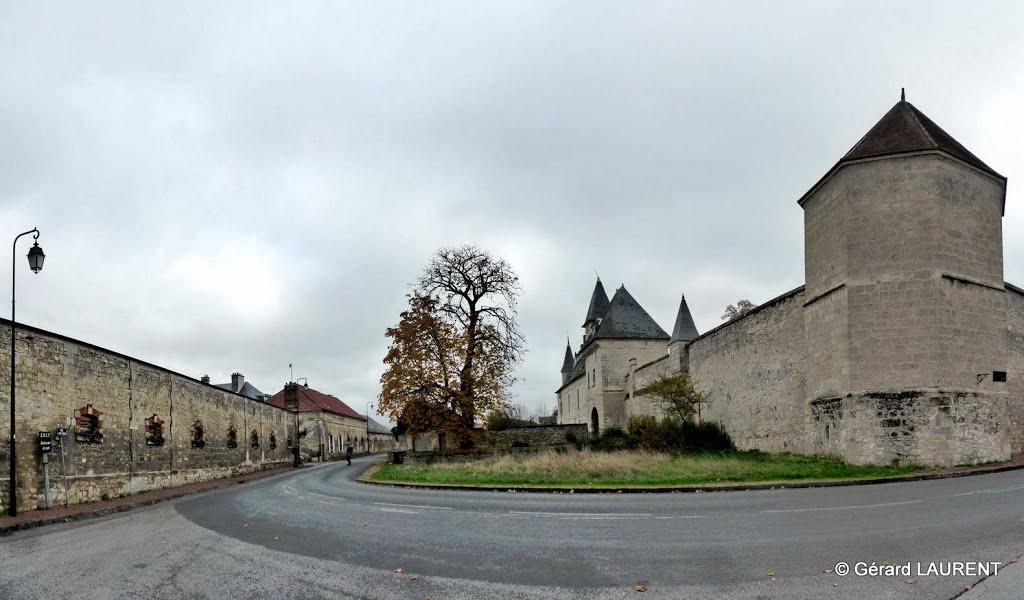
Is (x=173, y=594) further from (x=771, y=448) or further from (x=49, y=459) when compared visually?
(x=771, y=448)

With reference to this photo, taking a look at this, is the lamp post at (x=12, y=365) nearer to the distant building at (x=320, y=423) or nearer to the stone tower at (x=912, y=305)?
the stone tower at (x=912, y=305)

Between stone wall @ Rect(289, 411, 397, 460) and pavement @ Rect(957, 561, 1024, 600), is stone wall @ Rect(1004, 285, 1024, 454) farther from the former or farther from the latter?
stone wall @ Rect(289, 411, 397, 460)

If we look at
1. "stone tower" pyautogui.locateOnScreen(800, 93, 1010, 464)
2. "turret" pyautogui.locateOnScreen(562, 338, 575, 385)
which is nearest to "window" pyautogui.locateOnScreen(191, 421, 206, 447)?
"stone tower" pyautogui.locateOnScreen(800, 93, 1010, 464)

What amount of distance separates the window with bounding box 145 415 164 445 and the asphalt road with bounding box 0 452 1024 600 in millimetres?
10617

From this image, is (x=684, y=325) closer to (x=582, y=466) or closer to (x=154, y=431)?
(x=582, y=466)

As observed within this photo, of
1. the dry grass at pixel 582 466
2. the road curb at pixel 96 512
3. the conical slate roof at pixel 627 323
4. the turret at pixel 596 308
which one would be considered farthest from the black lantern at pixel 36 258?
the turret at pixel 596 308

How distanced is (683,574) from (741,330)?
22.6 m

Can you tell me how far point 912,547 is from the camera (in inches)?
254

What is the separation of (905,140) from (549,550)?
18.4 meters

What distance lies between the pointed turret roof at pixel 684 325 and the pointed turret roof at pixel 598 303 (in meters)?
18.3

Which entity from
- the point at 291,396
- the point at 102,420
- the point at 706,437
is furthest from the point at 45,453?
the point at 291,396

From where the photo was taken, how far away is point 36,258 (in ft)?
47.0

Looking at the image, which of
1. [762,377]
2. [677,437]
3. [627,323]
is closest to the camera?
[762,377]

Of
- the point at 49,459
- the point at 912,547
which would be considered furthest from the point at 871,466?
the point at 49,459
